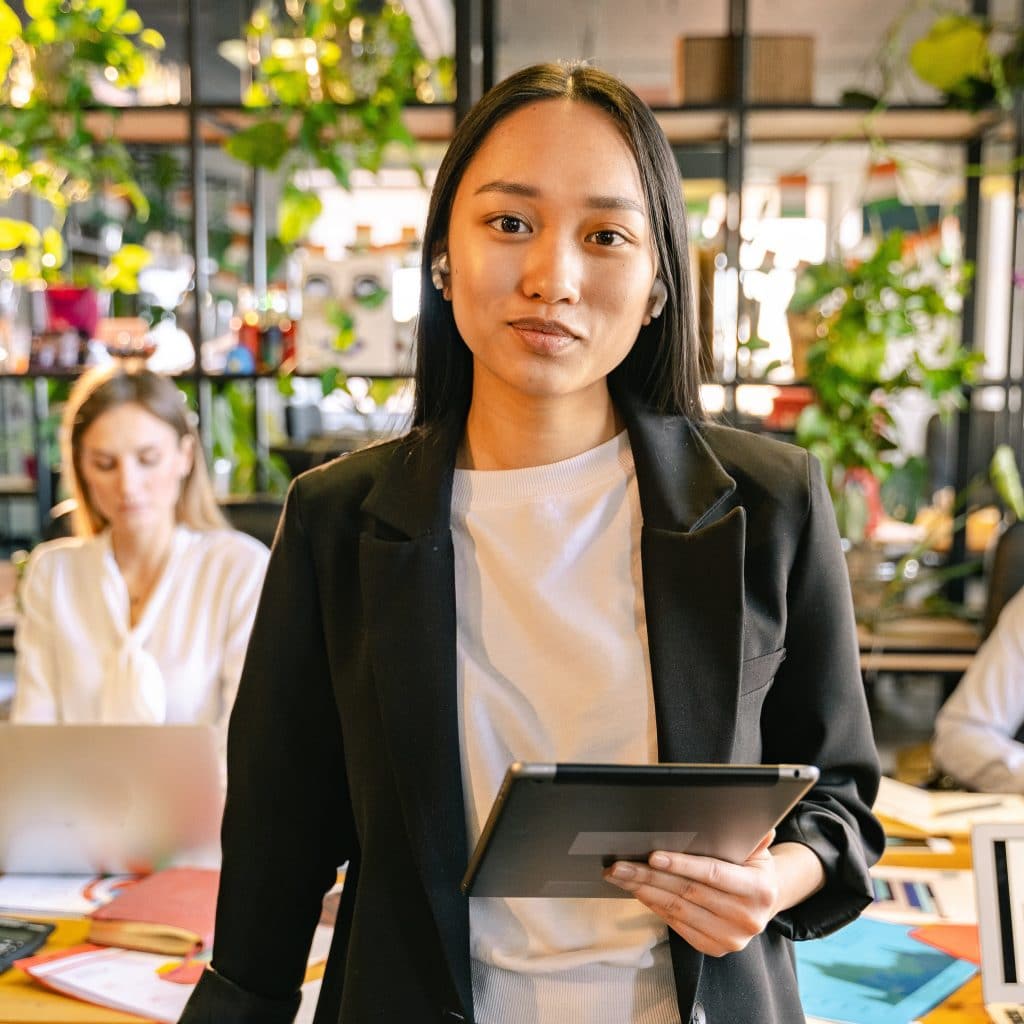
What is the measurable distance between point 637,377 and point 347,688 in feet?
1.35

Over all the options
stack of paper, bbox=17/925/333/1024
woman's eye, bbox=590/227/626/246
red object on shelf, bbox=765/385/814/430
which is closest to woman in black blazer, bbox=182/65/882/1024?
woman's eye, bbox=590/227/626/246

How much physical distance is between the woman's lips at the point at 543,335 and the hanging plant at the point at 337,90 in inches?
92.5

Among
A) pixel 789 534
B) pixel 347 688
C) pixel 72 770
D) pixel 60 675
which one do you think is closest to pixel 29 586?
pixel 60 675

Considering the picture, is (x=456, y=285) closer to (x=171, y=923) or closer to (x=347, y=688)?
(x=347, y=688)

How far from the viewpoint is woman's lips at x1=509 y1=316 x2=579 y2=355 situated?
988 millimetres

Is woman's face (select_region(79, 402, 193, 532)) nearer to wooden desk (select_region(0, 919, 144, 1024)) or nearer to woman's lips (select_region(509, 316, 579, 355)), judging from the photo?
wooden desk (select_region(0, 919, 144, 1024))

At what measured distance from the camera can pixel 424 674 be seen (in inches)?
40.3

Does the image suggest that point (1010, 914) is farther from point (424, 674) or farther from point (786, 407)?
point (786, 407)

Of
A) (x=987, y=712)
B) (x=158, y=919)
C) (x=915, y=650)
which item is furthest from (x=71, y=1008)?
(x=915, y=650)

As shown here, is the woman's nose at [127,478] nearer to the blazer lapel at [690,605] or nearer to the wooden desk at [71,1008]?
the wooden desk at [71,1008]

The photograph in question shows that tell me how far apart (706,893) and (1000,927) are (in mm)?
579

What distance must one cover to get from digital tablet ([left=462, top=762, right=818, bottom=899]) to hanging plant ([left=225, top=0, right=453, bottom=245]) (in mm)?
2610

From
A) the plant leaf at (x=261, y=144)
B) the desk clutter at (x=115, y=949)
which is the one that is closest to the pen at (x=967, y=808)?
the desk clutter at (x=115, y=949)

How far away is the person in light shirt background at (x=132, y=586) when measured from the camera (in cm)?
234
